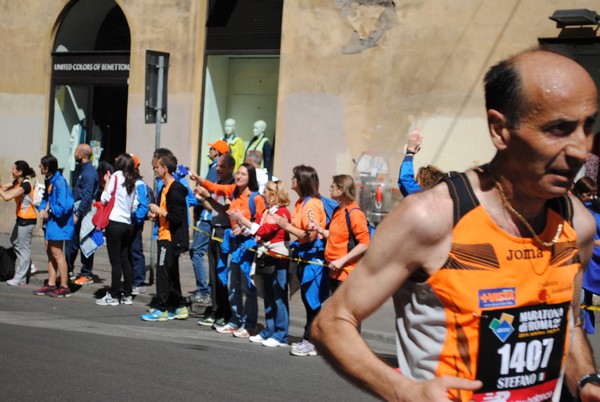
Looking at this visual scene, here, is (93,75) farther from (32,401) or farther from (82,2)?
(32,401)

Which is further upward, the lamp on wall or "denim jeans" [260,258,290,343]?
the lamp on wall

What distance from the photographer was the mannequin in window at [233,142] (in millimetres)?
16656

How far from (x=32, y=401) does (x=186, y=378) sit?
4.93ft

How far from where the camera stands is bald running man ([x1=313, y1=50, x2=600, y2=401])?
231cm

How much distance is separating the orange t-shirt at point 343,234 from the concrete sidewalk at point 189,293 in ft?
3.99

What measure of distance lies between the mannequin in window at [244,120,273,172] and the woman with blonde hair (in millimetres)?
6441

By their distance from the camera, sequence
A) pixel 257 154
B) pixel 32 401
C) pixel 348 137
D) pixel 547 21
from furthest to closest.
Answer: pixel 348 137 → pixel 547 21 → pixel 257 154 → pixel 32 401

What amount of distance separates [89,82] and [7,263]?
6.74 metres

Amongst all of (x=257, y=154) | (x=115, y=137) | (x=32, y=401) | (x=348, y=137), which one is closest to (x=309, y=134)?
(x=348, y=137)

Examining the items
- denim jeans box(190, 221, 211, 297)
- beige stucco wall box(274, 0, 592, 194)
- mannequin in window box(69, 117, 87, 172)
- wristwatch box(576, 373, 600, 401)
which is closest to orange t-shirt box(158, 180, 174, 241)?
denim jeans box(190, 221, 211, 297)

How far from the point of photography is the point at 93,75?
1914cm

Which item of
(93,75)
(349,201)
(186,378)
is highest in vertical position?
→ (93,75)

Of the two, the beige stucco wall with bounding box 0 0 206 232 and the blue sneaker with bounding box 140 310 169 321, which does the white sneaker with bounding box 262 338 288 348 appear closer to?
the blue sneaker with bounding box 140 310 169 321

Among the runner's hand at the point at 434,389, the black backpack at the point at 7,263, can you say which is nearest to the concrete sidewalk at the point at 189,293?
the black backpack at the point at 7,263
